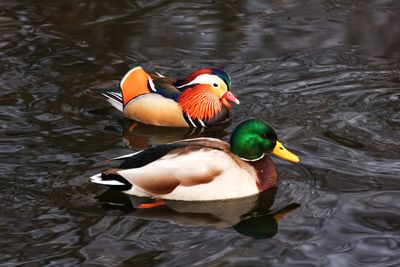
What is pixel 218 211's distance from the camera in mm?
7273

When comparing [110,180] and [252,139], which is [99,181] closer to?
[110,180]

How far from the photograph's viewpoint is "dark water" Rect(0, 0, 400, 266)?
675cm

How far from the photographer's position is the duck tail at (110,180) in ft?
23.8

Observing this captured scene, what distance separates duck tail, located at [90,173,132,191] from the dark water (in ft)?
0.53

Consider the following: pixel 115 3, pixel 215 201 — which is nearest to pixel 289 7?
pixel 115 3

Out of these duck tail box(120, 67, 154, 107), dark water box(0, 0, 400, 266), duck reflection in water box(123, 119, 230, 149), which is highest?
duck tail box(120, 67, 154, 107)

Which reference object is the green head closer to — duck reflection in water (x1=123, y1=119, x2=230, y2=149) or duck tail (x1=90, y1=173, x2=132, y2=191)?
duck tail (x1=90, y1=173, x2=132, y2=191)

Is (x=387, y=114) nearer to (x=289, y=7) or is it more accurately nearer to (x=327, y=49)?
(x=327, y=49)

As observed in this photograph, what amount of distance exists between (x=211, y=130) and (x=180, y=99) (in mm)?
398

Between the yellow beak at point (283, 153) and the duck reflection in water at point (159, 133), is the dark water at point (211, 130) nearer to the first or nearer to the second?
the duck reflection in water at point (159, 133)

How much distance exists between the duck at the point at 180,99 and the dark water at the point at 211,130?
173 mm

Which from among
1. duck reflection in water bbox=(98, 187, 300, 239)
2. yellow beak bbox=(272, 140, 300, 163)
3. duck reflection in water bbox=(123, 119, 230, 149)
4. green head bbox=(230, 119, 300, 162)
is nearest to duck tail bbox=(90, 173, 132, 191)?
duck reflection in water bbox=(98, 187, 300, 239)

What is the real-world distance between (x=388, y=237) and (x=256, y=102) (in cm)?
287

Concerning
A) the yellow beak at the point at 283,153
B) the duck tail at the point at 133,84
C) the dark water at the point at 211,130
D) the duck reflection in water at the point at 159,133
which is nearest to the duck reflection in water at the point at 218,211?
the dark water at the point at 211,130
